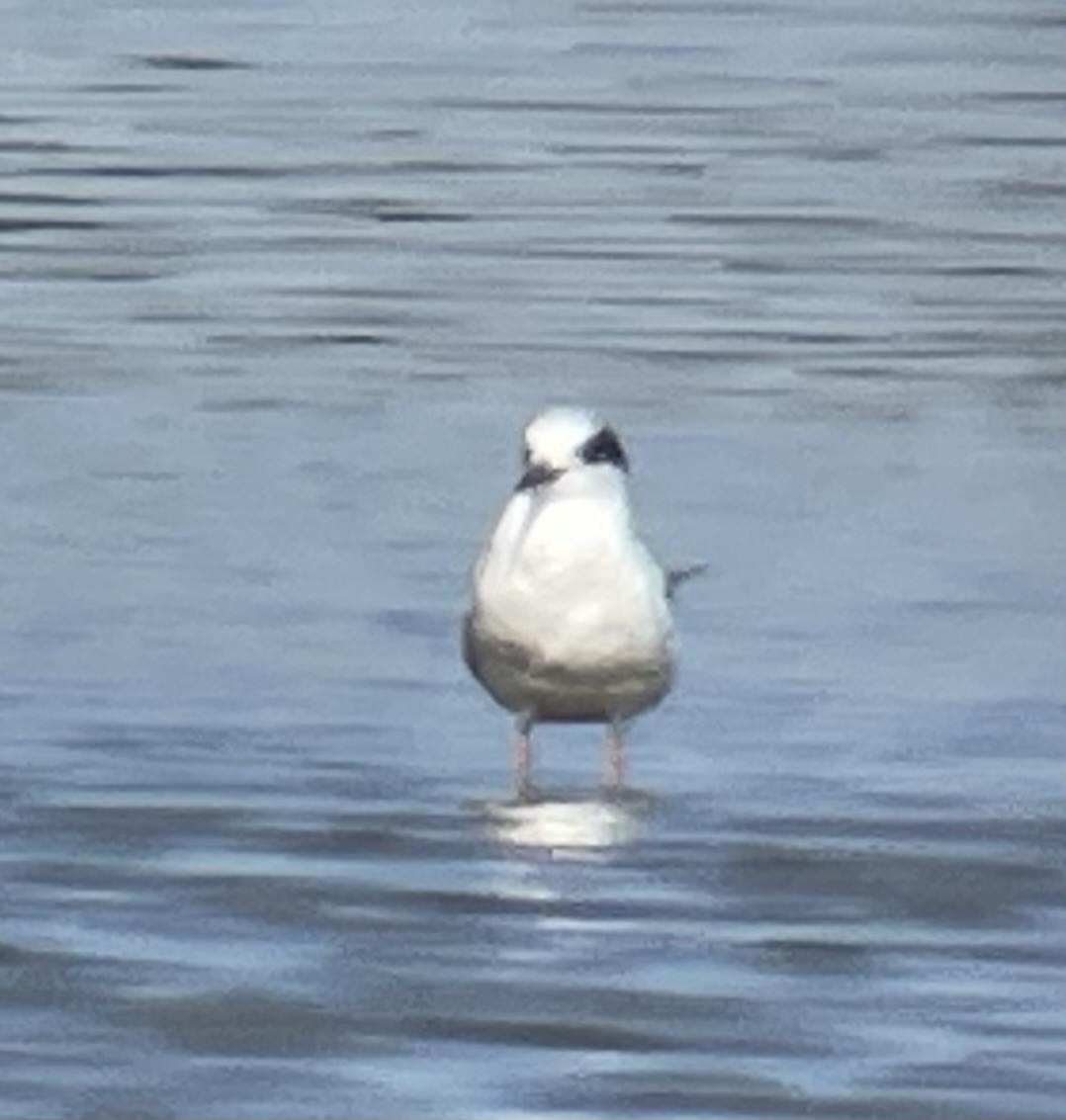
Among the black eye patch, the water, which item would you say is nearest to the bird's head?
the black eye patch

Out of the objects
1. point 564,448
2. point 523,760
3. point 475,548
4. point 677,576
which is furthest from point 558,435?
point 475,548

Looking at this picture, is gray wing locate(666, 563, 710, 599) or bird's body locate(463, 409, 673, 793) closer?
bird's body locate(463, 409, 673, 793)

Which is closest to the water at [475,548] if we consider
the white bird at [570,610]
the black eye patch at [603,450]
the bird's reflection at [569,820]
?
the bird's reflection at [569,820]

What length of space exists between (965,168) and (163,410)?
7137 mm

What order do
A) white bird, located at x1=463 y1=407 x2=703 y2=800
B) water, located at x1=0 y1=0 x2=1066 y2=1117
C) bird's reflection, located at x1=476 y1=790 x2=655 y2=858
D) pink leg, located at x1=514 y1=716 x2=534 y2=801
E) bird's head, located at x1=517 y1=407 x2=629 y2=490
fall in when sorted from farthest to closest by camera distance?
bird's head, located at x1=517 y1=407 x2=629 y2=490 → white bird, located at x1=463 y1=407 x2=703 y2=800 → pink leg, located at x1=514 y1=716 x2=534 y2=801 → bird's reflection, located at x1=476 y1=790 x2=655 y2=858 → water, located at x1=0 y1=0 x2=1066 y2=1117

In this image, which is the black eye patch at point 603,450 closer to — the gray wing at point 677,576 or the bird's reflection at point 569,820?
the gray wing at point 677,576

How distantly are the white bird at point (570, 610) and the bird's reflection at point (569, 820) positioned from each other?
0.39 metres

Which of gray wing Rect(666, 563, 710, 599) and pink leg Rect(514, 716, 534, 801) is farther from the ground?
gray wing Rect(666, 563, 710, 599)

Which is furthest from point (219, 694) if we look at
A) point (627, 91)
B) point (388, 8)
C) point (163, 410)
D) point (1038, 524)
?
point (388, 8)

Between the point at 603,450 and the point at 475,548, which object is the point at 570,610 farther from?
the point at 475,548

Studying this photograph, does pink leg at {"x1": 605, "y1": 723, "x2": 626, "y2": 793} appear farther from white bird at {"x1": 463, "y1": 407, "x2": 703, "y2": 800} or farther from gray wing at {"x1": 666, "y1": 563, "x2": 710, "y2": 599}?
gray wing at {"x1": 666, "y1": 563, "x2": 710, "y2": 599}

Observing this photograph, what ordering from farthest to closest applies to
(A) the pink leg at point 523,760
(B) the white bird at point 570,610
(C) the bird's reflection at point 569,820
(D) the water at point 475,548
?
(B) the white bird at point 570,610
(A) the pink leg at point 523,760
(C) the bird's reflection at point 569,820
(D) the water at point 475,548

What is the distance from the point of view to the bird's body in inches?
504

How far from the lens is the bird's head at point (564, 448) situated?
43.3 feet
